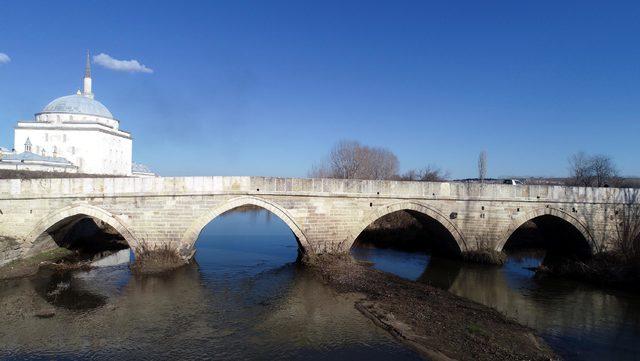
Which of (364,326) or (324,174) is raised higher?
(324,174)

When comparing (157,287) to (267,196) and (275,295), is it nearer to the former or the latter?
(275,295)

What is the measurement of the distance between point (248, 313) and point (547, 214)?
455 inches

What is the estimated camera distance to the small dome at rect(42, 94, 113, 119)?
39.9 meters

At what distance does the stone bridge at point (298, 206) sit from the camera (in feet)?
40.2

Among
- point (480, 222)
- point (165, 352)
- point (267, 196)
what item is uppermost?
point (267, 196)

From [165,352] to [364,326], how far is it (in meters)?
3.81

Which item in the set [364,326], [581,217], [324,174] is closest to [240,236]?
[364,326]

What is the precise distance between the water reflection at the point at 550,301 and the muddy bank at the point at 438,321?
2.48 ft

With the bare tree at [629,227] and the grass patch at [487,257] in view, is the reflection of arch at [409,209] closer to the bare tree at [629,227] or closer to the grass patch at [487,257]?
the grass patch at [487,257]

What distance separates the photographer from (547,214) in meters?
14.7

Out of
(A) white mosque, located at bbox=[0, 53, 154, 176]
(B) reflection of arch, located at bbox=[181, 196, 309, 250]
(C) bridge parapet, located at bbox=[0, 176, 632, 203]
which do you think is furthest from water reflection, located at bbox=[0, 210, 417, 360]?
(A) white mosque, located at bbox=[0, 53, 154, 176]

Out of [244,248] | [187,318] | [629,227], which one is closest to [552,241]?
[629,227]

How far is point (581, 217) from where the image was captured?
14.7 metres

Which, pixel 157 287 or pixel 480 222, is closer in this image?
pixel 157 287
